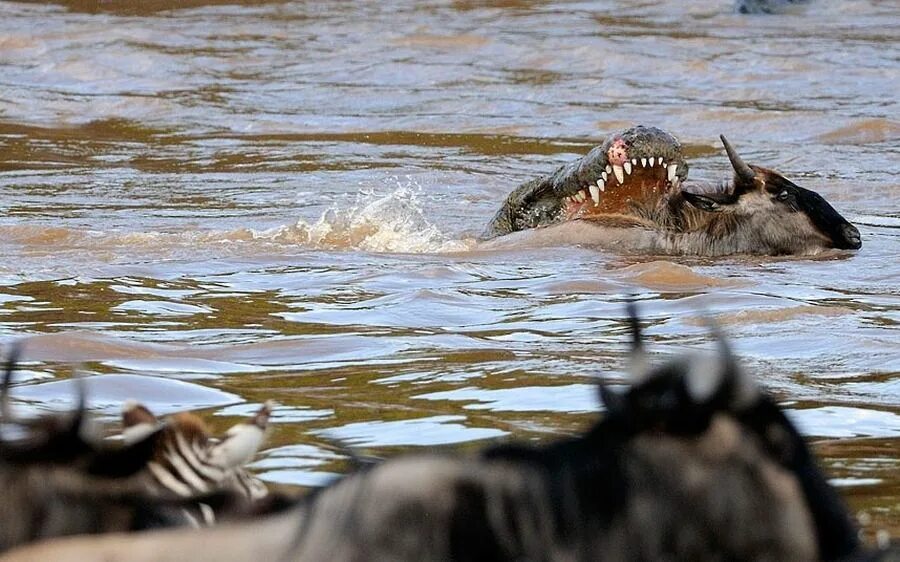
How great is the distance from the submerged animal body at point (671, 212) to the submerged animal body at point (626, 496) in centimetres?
619

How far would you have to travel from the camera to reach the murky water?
15.3 feet

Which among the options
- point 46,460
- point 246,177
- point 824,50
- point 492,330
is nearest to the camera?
point 46,460

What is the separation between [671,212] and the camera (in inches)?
333

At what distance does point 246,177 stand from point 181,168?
664mm

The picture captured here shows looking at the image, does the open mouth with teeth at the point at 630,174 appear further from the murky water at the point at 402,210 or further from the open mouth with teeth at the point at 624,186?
the murky water at the point at 402,210

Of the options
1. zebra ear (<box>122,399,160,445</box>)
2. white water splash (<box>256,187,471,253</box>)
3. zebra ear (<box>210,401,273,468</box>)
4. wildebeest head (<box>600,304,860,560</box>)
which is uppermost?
wildebeest head (<box>600,304,860,560</box>)

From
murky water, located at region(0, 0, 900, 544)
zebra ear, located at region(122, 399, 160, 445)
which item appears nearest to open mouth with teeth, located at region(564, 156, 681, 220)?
murky water, located at region(0, 0, 900, 544)

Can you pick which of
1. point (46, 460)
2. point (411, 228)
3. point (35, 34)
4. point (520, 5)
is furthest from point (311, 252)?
point (520, 5)

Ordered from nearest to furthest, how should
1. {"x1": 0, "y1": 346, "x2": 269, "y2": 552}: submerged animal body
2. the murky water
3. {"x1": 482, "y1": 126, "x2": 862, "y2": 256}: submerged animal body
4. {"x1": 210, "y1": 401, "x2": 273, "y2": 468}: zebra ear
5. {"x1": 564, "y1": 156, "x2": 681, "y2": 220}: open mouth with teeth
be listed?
{"x1": 0, "y1": 346, "x2": 269, "y2": 552}: submerged animal body → {"x1": 210, "y1": 401, "x2": 273, "y2": 468}: zebra ear → the murky water → {"x1": 482, "y1": 126, "x2": 862, "y2": 256}: submerged animal body → {"x1": 564, "y1": 156, "x2": 681, "y2": 220}: open mouth with teeth

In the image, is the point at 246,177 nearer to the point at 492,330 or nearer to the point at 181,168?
the point at 181,168

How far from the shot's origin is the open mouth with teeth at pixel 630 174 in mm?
8352

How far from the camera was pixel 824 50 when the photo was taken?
17.8 m

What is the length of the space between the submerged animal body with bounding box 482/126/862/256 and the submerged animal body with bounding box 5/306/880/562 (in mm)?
6185

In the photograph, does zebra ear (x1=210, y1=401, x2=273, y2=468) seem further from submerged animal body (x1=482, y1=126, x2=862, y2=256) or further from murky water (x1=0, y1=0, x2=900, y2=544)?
submerged animal body (x1=482, y1=126, x2=862, y2=256)
